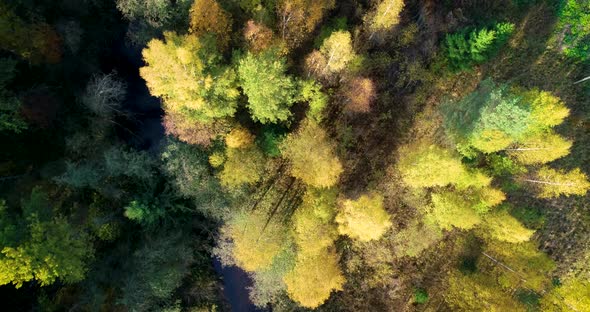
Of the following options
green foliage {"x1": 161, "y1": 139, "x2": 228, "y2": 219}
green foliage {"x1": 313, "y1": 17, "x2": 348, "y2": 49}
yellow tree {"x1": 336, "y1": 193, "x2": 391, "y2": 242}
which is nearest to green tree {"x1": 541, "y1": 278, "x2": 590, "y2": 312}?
yellow tree {"x1": 336, "y1": 193, "x2": 391, "y2": 242}

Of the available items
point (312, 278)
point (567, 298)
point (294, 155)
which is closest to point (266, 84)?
point (294, 155)

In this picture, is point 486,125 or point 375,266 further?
point 375,266

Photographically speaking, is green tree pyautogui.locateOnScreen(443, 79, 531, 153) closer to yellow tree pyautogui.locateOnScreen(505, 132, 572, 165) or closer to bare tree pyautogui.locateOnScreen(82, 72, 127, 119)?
yellow tree pyautogui.locateOnScreen(505, 132, 572, 165)

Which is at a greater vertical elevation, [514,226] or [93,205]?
[514,226]

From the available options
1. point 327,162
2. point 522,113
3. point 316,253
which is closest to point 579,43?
point 522,113

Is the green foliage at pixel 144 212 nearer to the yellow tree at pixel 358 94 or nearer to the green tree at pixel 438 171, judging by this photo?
the yellow tree at pixel 358 94

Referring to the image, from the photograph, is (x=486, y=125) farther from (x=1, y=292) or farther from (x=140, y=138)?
(x=1, y=292)
